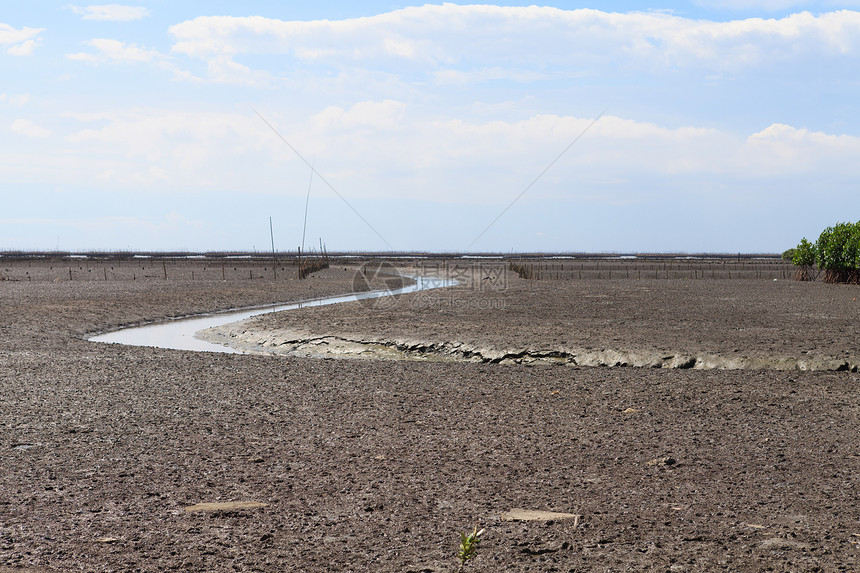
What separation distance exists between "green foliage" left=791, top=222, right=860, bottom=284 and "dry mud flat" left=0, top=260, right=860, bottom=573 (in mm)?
23371

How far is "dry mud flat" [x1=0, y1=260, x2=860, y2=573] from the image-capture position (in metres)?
4.84

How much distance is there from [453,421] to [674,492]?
121 inches

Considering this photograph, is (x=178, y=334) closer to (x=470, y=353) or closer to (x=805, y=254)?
(x=470, y=353)

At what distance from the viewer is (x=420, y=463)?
22.4 feet

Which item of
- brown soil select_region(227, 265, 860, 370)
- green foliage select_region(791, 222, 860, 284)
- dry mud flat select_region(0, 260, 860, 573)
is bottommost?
dry mud flat select_region(0, 260, 860, 573)

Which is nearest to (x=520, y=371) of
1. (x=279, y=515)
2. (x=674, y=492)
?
(x=674, y=492)

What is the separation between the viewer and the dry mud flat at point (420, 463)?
4.84 m

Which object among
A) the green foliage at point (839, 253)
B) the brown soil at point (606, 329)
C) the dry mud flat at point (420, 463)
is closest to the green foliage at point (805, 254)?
the green foliage at point (839, 253)

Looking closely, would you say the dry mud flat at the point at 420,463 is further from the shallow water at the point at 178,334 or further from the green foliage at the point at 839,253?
the green foliage at the point at 839,253

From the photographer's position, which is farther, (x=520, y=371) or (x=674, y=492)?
(x=520, y=371)

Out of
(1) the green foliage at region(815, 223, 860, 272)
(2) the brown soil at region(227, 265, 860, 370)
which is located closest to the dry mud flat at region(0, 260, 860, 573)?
(2) the brown soil at region(227, 265, 860, 370)

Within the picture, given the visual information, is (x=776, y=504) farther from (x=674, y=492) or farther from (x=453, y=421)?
(x=453, y=421)

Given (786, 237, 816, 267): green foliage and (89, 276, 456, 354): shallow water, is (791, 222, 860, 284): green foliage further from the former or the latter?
(89, 276, 456, 354): shallow water

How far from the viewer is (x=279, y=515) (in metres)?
5.45
